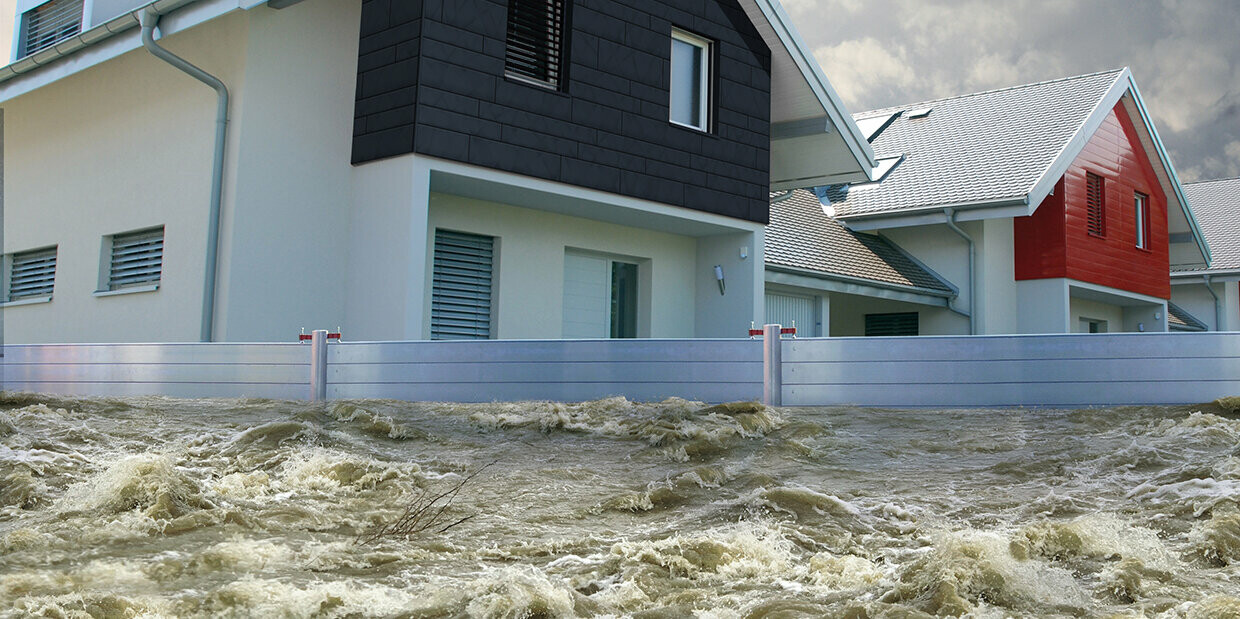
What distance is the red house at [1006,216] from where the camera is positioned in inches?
772

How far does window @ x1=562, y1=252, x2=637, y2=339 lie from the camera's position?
581 inches

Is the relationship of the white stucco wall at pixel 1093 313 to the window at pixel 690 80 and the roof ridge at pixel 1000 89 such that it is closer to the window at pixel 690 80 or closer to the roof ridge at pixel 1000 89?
the roof ridge at pixel 1000 89

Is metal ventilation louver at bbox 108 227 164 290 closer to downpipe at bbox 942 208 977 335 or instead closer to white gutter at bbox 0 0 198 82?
white gutter at bbox 0 0 198 82

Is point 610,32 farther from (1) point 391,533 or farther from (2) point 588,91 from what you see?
(1) point 391,533

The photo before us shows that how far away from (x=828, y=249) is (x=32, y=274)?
12.2 metres

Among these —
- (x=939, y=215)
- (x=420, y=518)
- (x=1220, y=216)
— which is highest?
(x=1220, y=216)

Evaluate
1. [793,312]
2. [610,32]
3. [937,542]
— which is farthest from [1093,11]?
[937,542]

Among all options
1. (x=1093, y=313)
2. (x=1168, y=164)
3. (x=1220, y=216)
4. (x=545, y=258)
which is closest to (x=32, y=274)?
(x=545, y=258)

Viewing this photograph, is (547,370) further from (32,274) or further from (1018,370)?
(32,274)

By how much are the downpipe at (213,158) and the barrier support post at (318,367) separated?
2.32 m

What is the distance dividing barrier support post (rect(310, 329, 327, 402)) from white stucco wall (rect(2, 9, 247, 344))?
8.45ft

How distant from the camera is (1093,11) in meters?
44.8

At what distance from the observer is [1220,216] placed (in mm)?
30641

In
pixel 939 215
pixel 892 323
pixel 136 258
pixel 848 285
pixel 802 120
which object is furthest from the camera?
pixel 892 323
